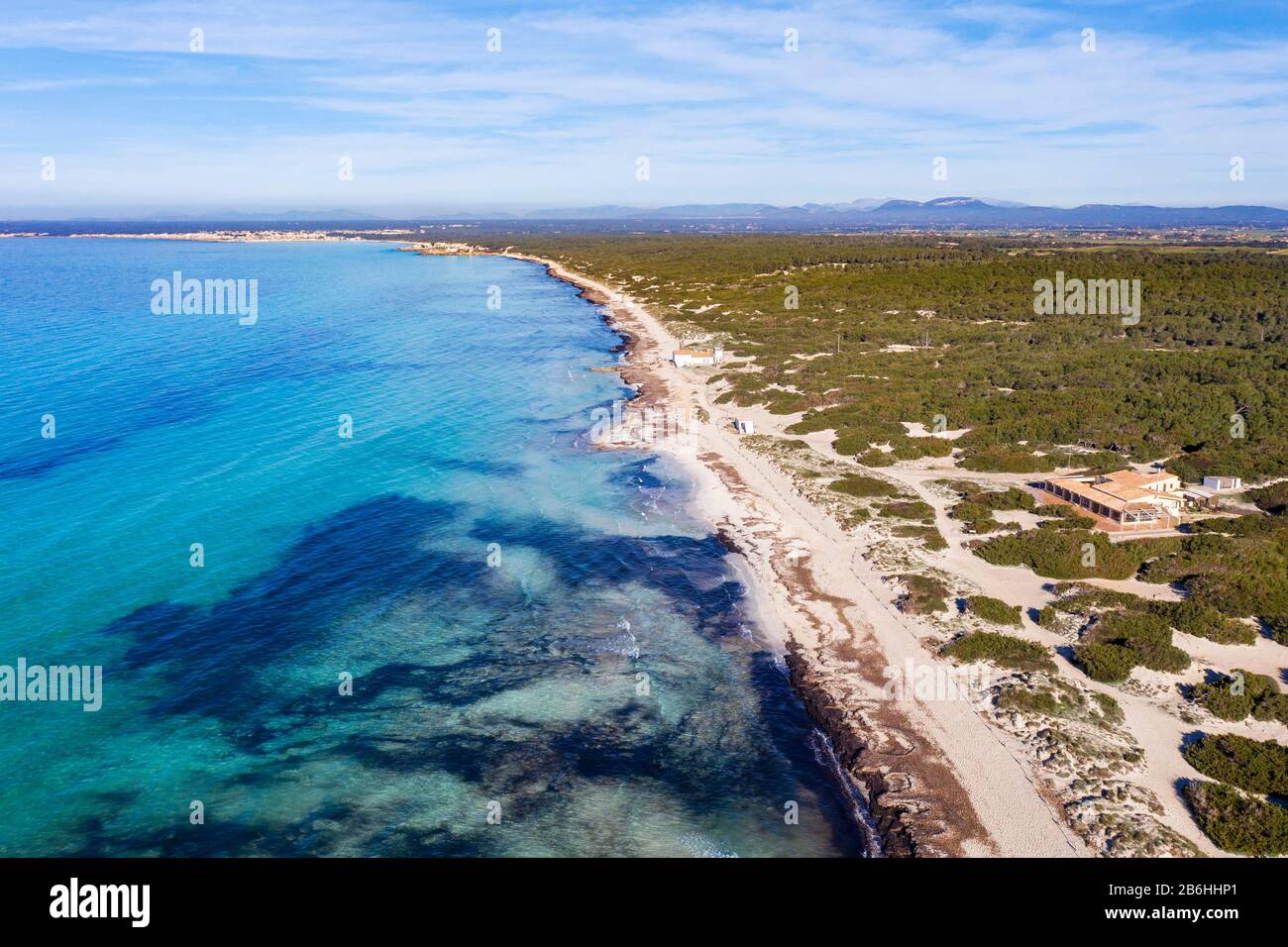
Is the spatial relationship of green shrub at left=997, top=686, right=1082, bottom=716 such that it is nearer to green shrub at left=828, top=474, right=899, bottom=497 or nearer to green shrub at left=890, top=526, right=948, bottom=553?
green shrub at left=890, top=526, right=948, bottom=553

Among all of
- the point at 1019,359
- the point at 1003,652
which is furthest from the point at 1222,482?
the point at 1019,359

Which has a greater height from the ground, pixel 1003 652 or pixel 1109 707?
pixel 1003 652

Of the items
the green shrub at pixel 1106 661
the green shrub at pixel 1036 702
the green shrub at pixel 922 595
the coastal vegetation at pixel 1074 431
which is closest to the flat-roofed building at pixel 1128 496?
the coastal vegetation at pixel 1074 431

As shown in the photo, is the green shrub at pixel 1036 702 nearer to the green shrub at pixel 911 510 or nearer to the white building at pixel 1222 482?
the green shrub at pixel 911 510

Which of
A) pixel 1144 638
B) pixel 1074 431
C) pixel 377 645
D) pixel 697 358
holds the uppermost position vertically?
pixel 697 358

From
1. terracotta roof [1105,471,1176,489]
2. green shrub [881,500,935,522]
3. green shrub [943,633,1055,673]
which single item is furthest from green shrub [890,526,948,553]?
terracotta roof [1105,471,1176,489]

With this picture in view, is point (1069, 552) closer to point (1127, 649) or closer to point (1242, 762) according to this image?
point (1127, 649)
